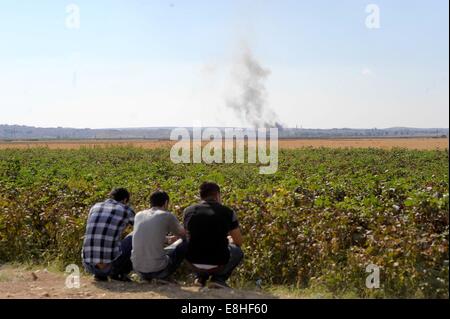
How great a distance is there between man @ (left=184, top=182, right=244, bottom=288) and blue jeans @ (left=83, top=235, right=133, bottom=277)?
0.88 metres

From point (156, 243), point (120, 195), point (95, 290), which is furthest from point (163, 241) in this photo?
point (95, 290)

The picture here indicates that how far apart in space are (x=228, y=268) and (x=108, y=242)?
1618 mm

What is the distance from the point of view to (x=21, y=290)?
701 centimetres

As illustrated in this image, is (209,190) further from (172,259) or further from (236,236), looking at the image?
(172,259)

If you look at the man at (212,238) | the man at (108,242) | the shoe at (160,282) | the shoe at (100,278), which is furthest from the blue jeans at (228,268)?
the shoe at (100,278)

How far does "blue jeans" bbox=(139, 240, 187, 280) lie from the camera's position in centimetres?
689

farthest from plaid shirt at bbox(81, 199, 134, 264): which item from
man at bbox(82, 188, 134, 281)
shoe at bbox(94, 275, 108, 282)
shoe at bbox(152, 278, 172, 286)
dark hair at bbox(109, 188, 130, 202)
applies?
shoe at bbox(152, 278, 172, 286)

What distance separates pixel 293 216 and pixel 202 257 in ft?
5.49

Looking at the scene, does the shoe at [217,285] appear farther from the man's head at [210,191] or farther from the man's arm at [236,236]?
the man's head at [210,191]

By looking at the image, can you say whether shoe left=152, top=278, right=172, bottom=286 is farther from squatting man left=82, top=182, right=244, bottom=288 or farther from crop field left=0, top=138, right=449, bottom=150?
crop field left=0, top=138, right=449, bottom=150

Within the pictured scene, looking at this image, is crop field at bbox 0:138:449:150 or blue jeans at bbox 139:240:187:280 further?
crop field at bbox 0:138:449:150

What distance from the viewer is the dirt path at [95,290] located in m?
6.42

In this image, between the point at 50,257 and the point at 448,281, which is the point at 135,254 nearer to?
the point at 50,257
